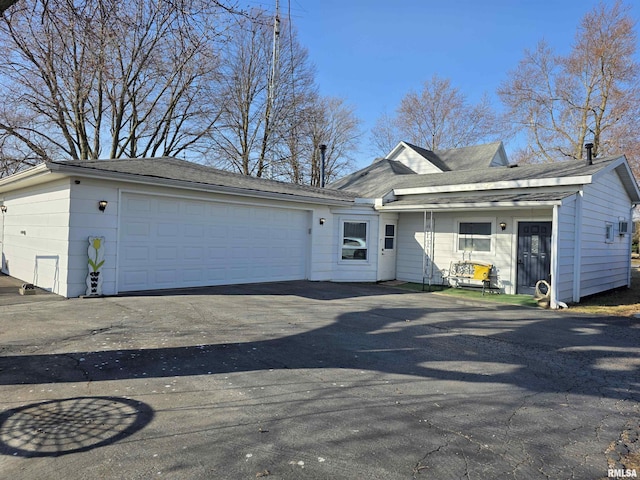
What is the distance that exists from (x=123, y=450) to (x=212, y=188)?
7.84m

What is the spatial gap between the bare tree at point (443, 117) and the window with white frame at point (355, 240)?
72.6 feet

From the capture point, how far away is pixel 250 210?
11.2m

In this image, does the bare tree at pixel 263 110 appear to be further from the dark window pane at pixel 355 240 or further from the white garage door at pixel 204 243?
the white garage door at pixel 204 243

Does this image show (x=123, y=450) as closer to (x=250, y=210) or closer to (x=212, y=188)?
(x=212, y=188)

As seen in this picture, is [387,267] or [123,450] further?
[387,267]

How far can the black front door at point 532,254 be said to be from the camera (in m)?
A: 10.9

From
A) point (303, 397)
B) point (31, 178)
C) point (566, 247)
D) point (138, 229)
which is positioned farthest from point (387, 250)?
point (303, 397)

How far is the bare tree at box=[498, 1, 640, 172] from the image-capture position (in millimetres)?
22516

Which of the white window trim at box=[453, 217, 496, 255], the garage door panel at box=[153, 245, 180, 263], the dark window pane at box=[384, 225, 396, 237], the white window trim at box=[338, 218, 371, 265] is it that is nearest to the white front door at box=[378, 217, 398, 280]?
the dark window pane at box=[384, 225, 396, 237]

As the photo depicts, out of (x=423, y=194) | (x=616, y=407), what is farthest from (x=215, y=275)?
(x=616, y=407)

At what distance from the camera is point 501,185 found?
1149cm

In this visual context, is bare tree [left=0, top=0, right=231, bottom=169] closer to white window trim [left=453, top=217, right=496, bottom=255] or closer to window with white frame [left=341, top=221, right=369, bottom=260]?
window with white frame [left=341, top=221, right=369, bottom=260]

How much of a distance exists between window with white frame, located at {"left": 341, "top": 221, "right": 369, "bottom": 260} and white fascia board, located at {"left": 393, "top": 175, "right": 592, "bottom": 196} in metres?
1.75

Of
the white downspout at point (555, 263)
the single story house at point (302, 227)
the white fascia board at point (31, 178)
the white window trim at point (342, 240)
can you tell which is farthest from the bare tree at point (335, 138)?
the white downspout at point (555, 263)
